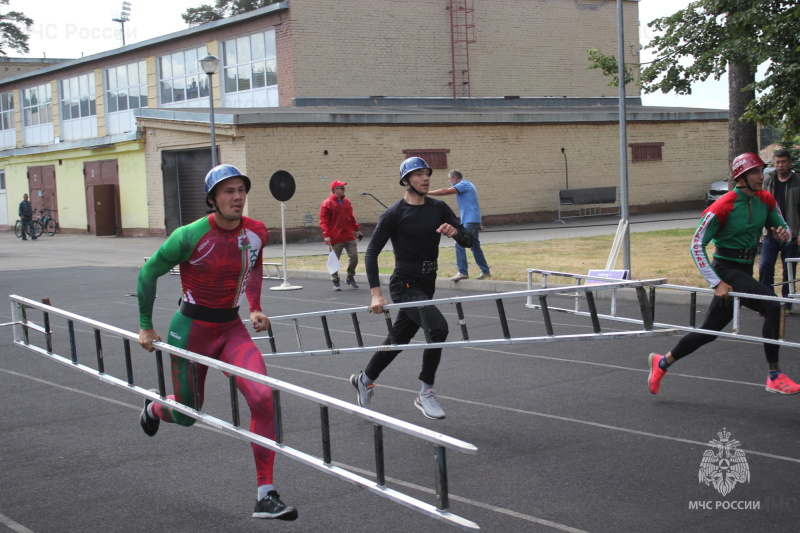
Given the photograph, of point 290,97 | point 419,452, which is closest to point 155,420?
point 419,452

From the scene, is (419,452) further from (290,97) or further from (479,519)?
(290,97)

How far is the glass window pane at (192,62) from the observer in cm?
4000

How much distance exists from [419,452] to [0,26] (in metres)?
80.3

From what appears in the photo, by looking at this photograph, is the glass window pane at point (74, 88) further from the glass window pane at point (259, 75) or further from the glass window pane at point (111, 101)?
the glass window pane at point (259, 75)

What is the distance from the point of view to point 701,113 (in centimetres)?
3803

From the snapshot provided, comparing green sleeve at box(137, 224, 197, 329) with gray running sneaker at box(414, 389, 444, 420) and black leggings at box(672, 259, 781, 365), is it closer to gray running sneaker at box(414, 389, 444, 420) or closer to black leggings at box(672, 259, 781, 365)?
gray running sneaker at box(414, 389, 444, 420)

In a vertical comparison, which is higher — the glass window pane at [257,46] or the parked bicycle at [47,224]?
the glass window pane at [257,46]

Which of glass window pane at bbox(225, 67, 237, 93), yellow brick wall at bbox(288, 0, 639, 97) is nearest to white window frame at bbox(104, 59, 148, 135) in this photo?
glass window pane at bbox(225, 67, 237, 93)

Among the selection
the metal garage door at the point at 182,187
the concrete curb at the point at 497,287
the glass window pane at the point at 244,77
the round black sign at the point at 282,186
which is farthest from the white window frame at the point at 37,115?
the round black sign at the point at 282,186

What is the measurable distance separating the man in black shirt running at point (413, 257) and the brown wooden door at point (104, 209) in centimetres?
3173

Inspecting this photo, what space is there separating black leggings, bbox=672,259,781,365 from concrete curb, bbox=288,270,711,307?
3.30 meters

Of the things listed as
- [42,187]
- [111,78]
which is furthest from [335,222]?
[111,78]

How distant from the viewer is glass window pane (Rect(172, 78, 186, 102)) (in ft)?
134

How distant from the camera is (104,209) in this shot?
120 ft
